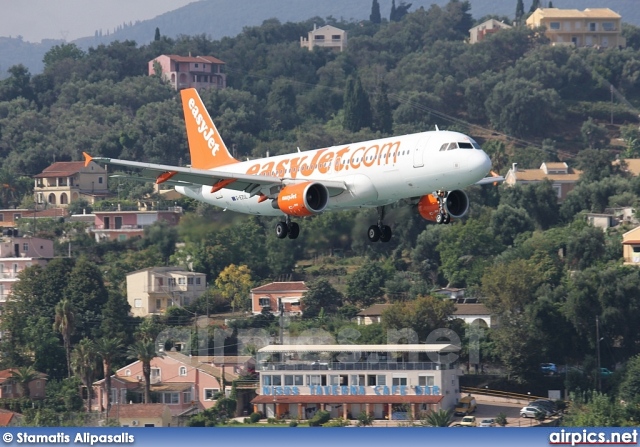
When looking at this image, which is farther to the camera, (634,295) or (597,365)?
(634,295)

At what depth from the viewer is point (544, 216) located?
637 feet

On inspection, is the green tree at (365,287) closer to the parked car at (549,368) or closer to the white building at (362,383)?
the parked car at (549,368)

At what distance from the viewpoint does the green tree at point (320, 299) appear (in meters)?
156

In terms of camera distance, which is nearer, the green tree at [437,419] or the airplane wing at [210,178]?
the airplane wing at [210,178]

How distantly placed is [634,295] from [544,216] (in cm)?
5419

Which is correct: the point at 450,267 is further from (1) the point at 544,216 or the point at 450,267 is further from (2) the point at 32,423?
(2) the point at 32,423

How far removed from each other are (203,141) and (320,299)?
69707 millimetres

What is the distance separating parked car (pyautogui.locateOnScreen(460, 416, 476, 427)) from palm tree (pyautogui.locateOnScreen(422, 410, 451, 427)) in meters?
1.46

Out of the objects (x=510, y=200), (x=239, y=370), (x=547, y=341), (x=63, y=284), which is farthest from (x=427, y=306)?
(x=510, y=200)

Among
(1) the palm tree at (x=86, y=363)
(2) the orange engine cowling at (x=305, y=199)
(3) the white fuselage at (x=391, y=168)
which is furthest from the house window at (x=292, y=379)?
(2) the orange engine cowling at (x=305, y=199)

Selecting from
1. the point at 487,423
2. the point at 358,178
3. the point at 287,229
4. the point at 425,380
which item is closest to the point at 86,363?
the point at 425,380

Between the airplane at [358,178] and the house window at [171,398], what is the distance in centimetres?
4820

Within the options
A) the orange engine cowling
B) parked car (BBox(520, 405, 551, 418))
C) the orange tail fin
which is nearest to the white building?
parked car (BBox(520, 405, 551, 418))

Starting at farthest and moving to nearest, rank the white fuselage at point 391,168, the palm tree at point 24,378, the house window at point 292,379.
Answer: the palm tree at point 24,378 < the house window at point 292,379 < the white fuselage at point 391,168
